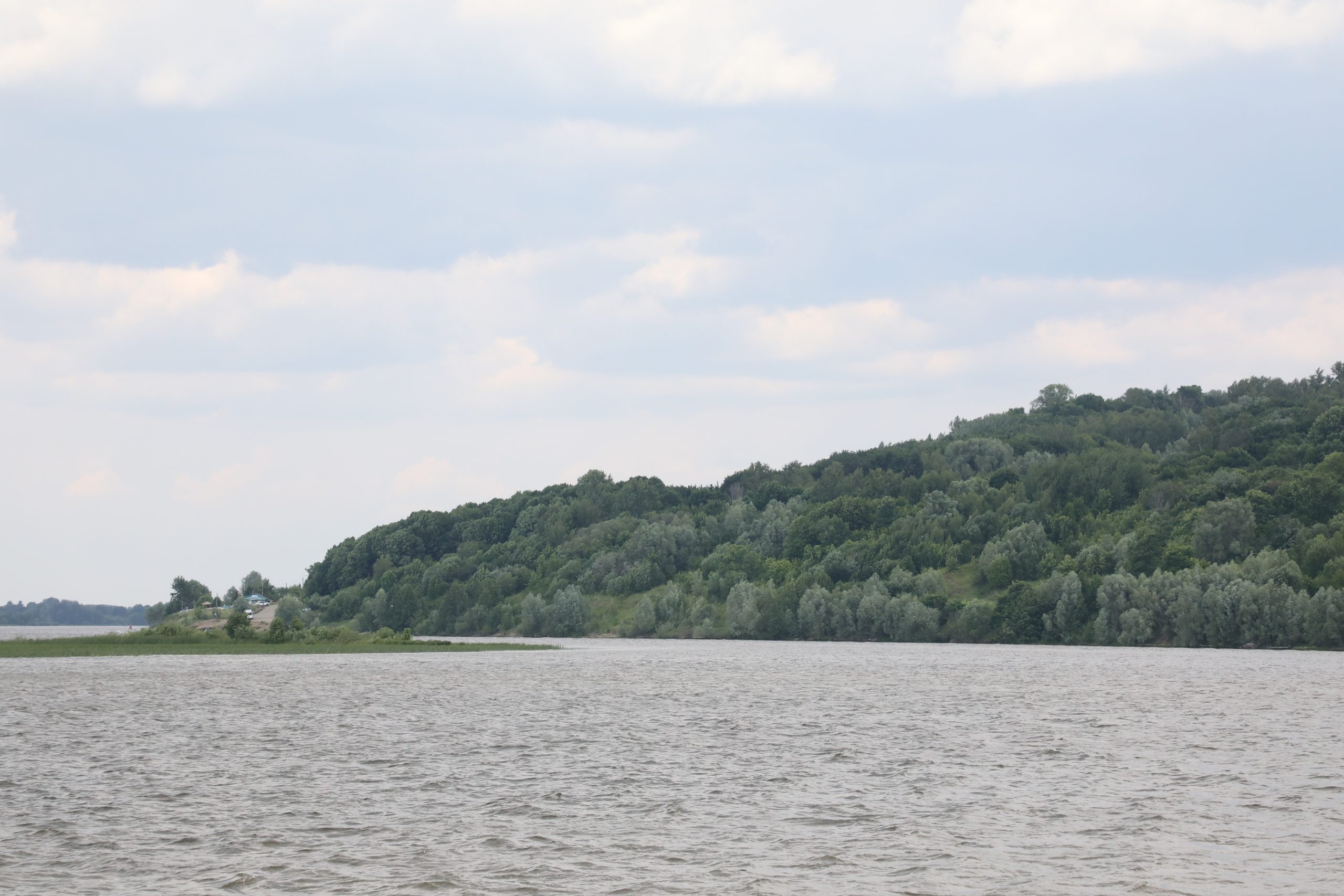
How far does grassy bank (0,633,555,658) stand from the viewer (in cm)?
14700

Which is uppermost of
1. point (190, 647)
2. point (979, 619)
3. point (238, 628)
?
point (238, 628)

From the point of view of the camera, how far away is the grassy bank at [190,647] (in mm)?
147000

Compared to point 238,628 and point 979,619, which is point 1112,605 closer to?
point 979,619

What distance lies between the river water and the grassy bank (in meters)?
63.9

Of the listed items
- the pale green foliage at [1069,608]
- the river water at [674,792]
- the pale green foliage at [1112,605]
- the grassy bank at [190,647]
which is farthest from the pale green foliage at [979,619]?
the river water at [674,792]

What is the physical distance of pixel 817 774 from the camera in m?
44.6

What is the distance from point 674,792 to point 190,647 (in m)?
132

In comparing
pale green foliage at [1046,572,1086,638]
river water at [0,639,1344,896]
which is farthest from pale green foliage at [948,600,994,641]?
river water at [0,639,1344,896]

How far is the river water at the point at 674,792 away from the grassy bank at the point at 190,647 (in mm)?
63924

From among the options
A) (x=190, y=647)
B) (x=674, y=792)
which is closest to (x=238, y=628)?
(x=190, y=647)

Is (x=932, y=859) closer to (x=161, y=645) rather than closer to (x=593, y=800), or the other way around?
(x=593, y=800)

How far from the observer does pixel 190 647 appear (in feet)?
521

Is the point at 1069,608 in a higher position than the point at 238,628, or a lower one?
higher

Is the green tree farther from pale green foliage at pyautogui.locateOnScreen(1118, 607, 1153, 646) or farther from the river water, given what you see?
pale green foliage at pyautogui.locateOnScreen(1118, 607, 1153, 646)
